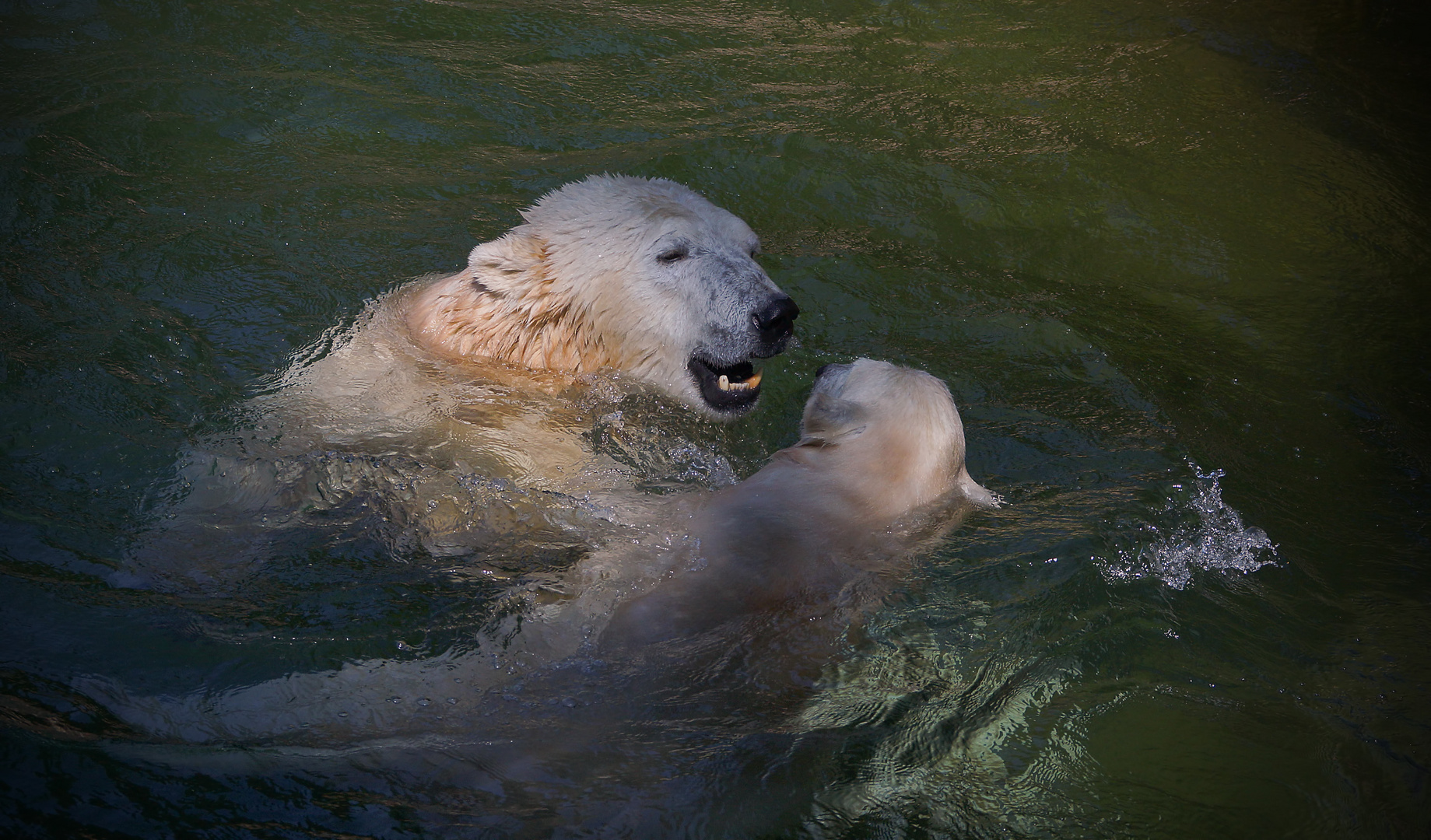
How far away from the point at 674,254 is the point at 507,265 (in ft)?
1.98

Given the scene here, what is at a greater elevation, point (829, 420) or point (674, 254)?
point (674, 254)

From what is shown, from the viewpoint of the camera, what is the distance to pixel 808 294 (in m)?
4.82

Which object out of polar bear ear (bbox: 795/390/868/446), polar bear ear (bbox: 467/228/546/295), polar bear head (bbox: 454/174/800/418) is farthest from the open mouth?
polar bear ear (bbox: 467/228/546/295)

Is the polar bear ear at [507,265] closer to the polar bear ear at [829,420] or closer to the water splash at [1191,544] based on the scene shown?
the polar bear ear at [829,420]

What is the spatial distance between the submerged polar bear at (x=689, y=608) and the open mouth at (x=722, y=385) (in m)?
0.55

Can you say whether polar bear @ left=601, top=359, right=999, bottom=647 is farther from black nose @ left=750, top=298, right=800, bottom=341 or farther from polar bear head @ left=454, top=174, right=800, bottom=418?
polar bear head @ left=454, top=174, right=800, bottom=418

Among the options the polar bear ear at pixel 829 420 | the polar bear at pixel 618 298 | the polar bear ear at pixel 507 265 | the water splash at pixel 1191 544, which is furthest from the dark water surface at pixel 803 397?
the polar bear ear at pixel 507 265

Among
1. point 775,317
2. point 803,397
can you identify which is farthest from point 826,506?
point 803,397

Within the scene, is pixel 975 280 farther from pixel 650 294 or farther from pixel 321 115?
pixel 321 115

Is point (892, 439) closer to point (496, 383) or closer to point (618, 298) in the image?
point (618, 298)

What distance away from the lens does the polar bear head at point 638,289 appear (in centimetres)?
345

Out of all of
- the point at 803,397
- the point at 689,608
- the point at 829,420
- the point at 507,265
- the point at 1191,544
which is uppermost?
the point at 507,265

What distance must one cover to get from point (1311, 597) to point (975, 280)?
2.39 meters

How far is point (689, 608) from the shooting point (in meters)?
2.58
